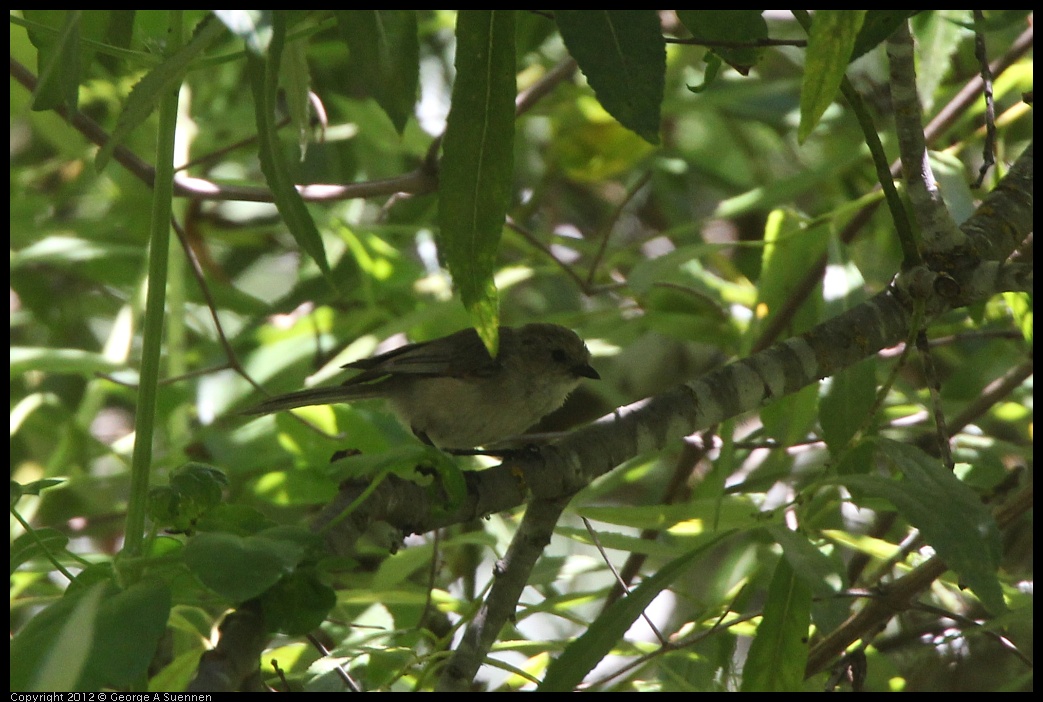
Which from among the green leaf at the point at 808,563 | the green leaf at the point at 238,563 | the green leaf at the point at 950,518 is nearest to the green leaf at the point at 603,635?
the green leaf at the point at 808,563

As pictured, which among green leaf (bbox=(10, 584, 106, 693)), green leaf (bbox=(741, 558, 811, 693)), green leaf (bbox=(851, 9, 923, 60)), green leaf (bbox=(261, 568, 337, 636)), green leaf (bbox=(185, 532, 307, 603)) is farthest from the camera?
green leaf (bbox=(741, 558, 811, 693))

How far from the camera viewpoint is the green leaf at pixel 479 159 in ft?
5.80

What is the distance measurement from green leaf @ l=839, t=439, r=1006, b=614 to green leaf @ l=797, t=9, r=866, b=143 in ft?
2.46

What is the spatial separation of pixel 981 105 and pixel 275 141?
2925 millimetres

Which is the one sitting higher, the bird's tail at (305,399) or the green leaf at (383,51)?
the bird's tail at (305,399)

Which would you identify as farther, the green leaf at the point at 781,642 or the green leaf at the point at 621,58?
the green leaf at the point at 781,642

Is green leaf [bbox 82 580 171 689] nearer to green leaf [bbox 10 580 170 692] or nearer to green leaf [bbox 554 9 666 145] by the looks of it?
green leaf [bbox 10 580 170 692]

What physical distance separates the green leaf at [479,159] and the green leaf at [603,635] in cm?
67

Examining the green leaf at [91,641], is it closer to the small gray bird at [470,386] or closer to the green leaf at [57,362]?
the small gray bird at [470,386]

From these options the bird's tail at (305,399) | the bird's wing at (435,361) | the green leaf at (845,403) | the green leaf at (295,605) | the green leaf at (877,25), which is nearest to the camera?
the green leaf at (295,605)

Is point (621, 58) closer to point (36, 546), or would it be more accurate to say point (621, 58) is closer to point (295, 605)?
point (295, 605)

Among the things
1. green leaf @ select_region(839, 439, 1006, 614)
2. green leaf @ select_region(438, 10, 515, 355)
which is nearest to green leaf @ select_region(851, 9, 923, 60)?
green leaf @ select_region(438, 10, 515, 355)

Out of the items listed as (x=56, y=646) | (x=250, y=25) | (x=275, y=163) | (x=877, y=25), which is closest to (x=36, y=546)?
(x=56, y=646)

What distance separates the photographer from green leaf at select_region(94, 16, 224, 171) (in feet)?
A: 5.17
